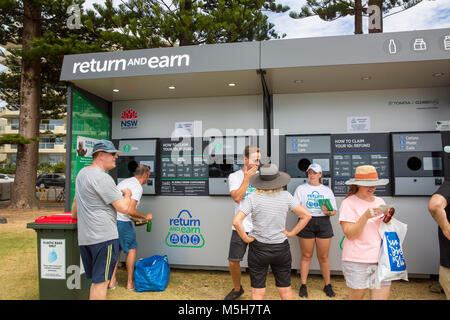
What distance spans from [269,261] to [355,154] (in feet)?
8.00

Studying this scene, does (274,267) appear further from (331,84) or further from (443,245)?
(331,84)

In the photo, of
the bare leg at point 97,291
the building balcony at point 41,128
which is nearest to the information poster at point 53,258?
the bare leg at point 97,291

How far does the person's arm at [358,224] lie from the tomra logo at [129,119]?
140 inches

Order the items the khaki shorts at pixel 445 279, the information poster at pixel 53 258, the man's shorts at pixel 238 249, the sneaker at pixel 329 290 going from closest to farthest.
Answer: the khaki shorts at pixel 445 279 < the information poster at pixel 53 258 < the man's shorts at pixel 238 249 < the sneaker at pixel 329 290

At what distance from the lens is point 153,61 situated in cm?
377

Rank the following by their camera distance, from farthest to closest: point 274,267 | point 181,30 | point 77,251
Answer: point 181,30
point 77,251
point 274,267

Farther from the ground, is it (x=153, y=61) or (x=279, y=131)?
(x=153, y=61)

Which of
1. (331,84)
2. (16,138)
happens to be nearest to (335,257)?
(331,84)

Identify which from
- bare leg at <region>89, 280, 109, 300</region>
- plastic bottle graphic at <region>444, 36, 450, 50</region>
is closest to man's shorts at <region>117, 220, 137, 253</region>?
bare leg at <region>89, 280, 109, 300</region>

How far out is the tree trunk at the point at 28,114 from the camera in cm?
1082

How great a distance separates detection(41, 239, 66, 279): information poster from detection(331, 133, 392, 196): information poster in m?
3.40

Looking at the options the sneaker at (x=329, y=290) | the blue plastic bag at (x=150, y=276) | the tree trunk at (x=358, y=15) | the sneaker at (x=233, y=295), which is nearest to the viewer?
the sneaker at (x=233, y=295)

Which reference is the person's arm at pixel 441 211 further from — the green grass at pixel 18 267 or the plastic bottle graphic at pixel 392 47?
the green grass at pixel 18 267

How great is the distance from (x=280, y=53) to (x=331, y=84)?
3.32 ft
